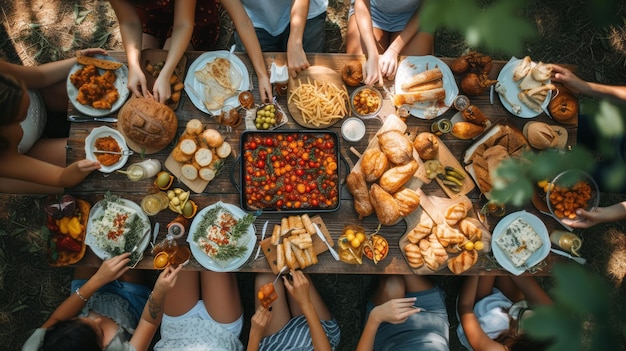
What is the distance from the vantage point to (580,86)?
3531 mm

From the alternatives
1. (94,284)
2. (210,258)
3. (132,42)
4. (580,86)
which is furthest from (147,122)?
(580,86)

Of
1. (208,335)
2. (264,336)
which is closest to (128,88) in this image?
A: (208,335)

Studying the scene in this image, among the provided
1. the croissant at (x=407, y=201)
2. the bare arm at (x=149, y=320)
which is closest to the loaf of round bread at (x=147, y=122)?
the bare arm at (x=149, y=320)

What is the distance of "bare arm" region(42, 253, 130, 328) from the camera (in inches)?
130

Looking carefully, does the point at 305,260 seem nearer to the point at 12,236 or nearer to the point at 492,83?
the point at 492,83

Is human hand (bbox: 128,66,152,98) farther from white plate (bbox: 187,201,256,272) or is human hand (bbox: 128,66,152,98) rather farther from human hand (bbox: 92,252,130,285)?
human hand (bbox: 92,252,130,285)

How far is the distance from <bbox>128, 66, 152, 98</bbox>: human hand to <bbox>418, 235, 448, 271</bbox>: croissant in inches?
109

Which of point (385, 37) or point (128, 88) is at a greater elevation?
point (128, 88)

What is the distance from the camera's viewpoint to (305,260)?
11.1 feet

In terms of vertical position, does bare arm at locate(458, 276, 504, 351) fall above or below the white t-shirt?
below

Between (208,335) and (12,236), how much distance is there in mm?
2971

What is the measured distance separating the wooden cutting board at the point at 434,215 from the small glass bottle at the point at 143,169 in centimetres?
226

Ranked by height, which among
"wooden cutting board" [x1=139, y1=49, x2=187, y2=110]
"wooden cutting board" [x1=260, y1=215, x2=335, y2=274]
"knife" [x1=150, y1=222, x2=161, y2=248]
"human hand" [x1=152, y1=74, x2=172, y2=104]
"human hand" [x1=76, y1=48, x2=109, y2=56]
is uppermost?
"human hand" [x1=76, y1=48, x2=109, y2=56]

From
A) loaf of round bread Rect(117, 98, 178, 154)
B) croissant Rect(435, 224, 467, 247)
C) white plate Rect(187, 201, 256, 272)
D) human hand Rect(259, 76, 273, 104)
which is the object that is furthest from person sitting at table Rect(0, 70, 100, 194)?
croissant Rect(435, 224, 467, 247)
